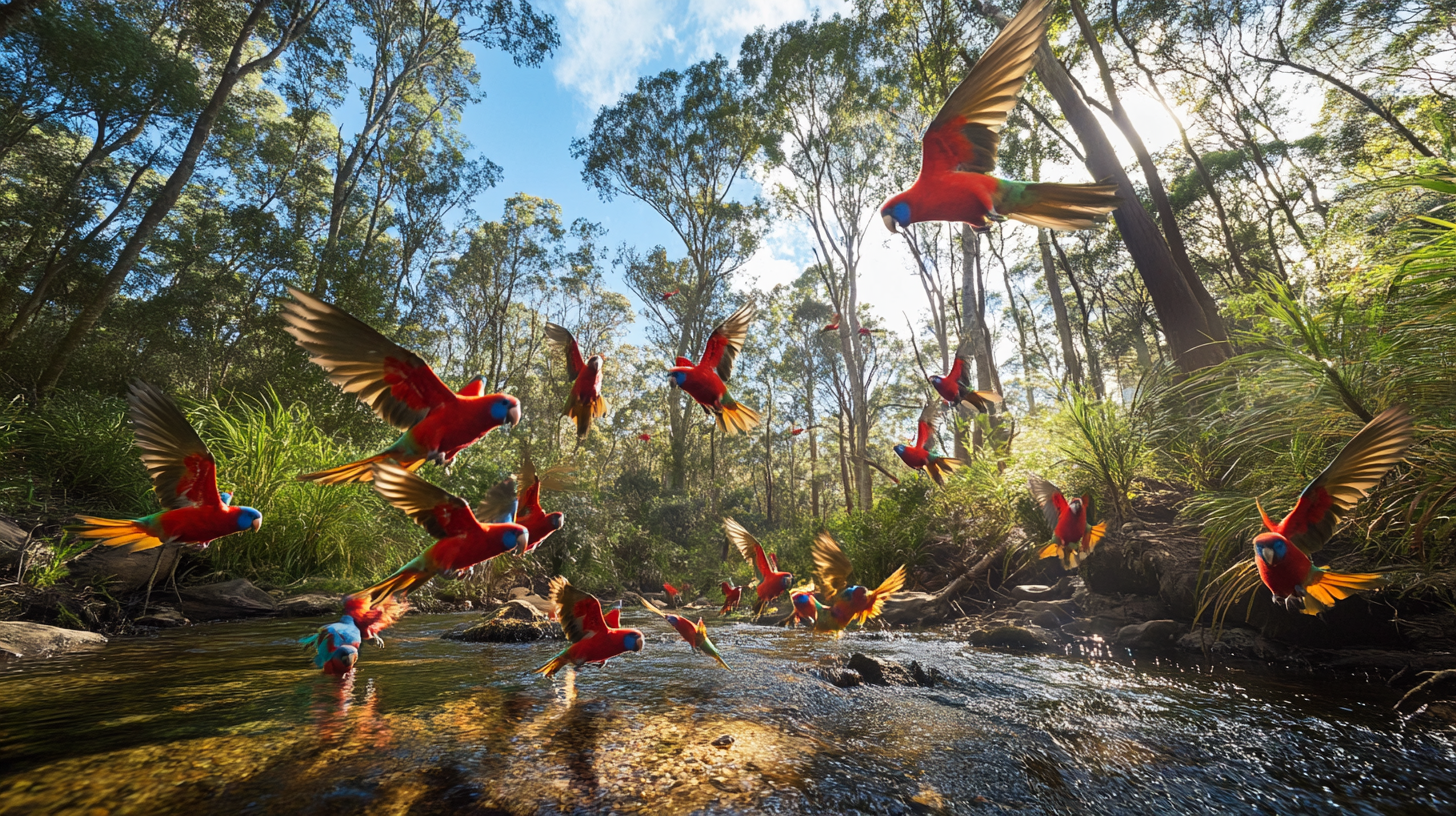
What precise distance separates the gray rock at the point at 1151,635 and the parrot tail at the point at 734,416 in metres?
3.94

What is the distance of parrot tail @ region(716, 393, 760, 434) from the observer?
135 inches

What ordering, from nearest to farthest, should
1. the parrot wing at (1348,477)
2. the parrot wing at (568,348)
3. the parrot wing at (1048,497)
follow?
the parrot wing at (1348,477) < the parrot wing at (568,348) < the parrot wing at (1048,497)

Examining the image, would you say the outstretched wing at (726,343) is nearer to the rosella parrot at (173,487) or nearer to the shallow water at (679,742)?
the shallow water at (679,742)

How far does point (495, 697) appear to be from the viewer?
294 centimetres

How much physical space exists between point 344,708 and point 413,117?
2489cm

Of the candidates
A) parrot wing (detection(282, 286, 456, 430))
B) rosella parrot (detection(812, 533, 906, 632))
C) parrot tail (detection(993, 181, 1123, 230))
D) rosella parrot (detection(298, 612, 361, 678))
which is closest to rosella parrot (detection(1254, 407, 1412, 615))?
parrot tail (detection(993, 181, 1123, 230))

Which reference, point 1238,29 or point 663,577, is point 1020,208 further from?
point 1238,29

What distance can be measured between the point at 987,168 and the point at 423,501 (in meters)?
2.70

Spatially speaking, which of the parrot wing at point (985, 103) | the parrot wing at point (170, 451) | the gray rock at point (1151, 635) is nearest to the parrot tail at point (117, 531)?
the parrot wing at point (170, 451)

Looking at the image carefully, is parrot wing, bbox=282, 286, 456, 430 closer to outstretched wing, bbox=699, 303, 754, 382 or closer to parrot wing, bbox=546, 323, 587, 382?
parrot wing, bbox=546, 323, 587, 382

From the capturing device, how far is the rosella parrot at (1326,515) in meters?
2.32

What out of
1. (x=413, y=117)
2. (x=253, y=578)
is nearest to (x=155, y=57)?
(x=413, y=117)

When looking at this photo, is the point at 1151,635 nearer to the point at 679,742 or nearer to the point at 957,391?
the point at 957,391

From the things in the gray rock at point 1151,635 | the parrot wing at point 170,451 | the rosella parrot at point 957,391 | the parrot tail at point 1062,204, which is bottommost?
the gray rock at point 1151,635
